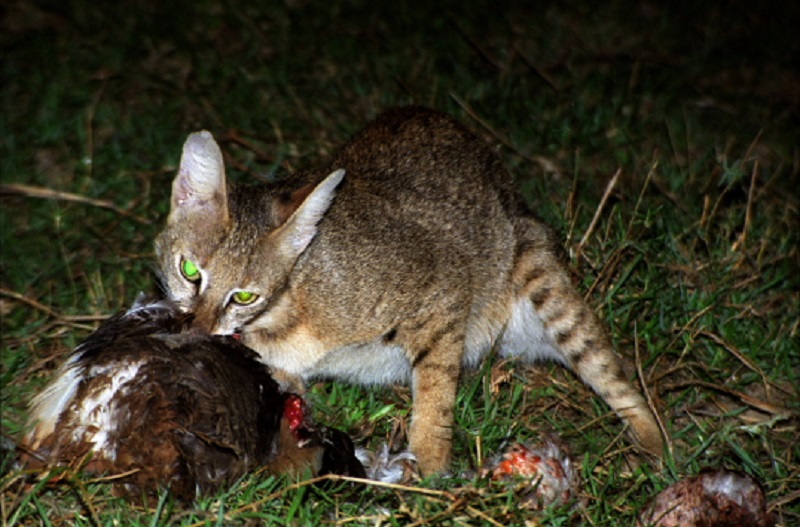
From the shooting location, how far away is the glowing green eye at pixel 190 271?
4227mm

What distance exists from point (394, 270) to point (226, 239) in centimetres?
81

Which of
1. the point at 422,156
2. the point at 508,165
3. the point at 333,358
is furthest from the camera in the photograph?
the point at 508,165

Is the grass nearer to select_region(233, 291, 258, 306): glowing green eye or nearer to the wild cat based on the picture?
the wild cat

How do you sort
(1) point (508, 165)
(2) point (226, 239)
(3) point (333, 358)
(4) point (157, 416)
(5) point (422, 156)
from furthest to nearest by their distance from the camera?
(1) point (508, 165) < (5) point (422, 156) < (3) point (333, 358) < (2) point (226, 239) < (4) point (157, 416)

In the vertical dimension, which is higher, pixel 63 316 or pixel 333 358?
pixel 333 358

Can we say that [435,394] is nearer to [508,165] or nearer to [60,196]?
[508,165]

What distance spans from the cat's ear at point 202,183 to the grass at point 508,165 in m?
1.07

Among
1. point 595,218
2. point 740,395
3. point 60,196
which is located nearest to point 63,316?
point 60,196

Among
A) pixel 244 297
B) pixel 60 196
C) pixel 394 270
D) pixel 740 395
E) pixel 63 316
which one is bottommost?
pixel 740 395

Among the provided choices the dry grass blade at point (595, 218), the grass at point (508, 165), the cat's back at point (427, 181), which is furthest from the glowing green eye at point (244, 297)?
the dry grass blade at point (595, 218)

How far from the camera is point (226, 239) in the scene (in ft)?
13.8

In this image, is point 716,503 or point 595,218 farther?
point 595,218

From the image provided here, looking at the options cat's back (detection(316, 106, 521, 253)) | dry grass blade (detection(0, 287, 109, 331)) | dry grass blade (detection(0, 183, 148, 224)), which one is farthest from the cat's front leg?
dry grass blade (detection(0, 183, 148, 224))

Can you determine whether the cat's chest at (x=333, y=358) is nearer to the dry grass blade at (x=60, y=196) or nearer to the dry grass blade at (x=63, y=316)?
the dry grass blade at (x=63, y=316)
